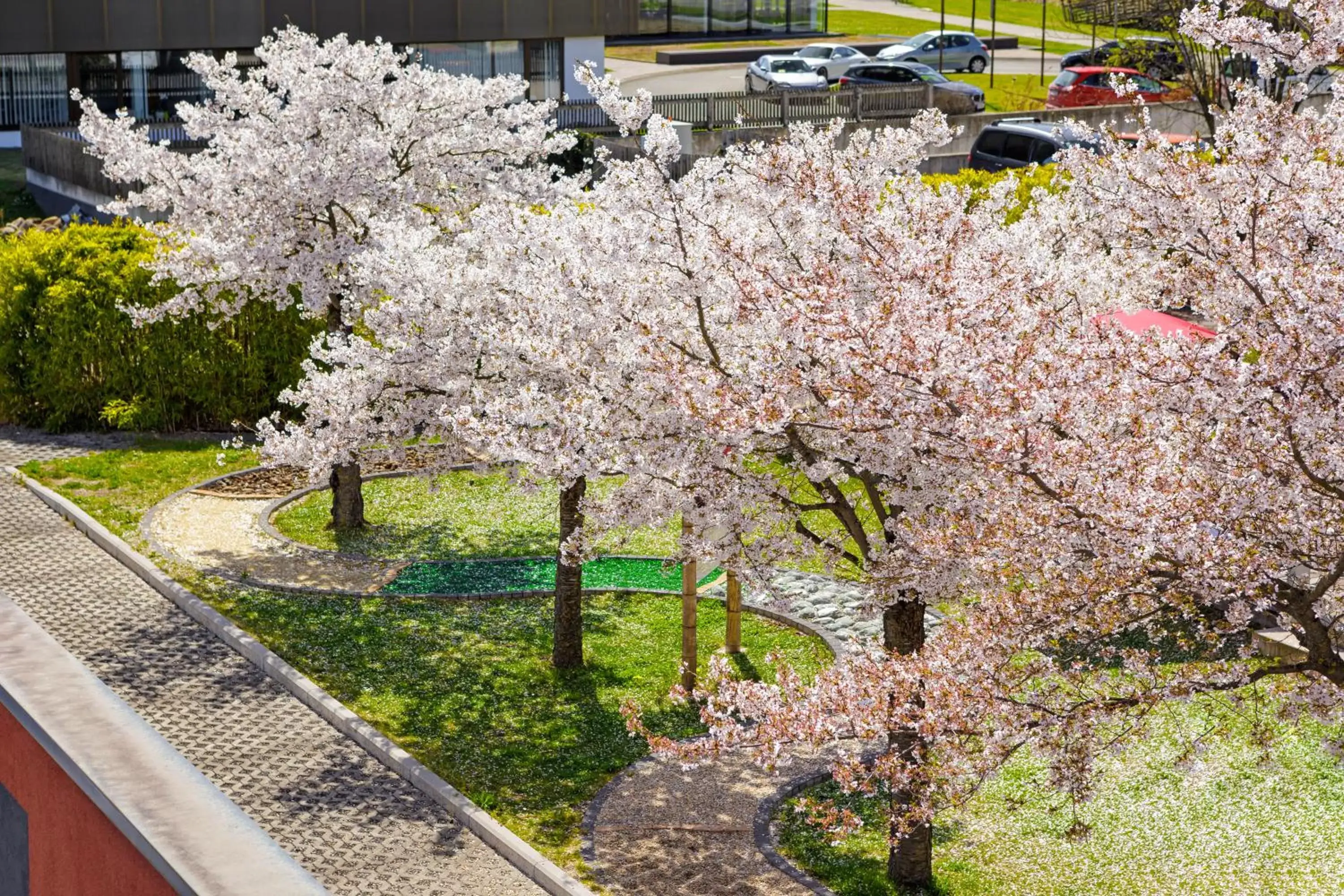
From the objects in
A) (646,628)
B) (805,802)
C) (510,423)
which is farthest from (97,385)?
(805,802)

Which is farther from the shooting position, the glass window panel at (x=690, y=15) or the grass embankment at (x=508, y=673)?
the glass window panel at (x=690, y=15)

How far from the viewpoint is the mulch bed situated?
2066 centimetres

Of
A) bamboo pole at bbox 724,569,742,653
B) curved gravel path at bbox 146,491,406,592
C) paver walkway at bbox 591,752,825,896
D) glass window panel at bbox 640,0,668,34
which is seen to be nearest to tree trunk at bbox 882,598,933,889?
paver walkway at bbox 591,752,825,896

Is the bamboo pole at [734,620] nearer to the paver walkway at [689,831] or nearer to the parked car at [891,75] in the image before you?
the paver walkway at [689,831]

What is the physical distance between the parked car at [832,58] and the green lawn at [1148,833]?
146ft

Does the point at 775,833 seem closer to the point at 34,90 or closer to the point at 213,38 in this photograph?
the point at 213,38

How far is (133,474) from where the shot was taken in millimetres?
21203

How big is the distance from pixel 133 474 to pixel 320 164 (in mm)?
6051

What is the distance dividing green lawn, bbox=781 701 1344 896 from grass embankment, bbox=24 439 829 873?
1876 millimetres

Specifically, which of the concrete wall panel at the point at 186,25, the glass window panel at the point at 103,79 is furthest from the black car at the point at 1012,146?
the glass window panel at the point at 103,79

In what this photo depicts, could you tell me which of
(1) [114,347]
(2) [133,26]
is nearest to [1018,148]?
(1) [114,347]

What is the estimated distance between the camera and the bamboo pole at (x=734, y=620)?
15.3 metres

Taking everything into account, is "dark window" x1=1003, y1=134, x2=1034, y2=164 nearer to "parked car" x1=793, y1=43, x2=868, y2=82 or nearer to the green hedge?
the green hedge

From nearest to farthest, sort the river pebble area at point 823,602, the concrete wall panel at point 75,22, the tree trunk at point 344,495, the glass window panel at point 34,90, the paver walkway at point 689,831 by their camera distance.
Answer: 1. the paver walkway at point 689,831
2. the river pebble area at point 823,602
3. the tree trunk at point 344,495
4. the concrete wall panel at point 75,22
5. the glass window panel at point 34,90
